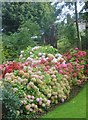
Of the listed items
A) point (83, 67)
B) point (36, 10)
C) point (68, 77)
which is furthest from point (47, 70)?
point (36, 10)

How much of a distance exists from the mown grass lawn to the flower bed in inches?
8.0

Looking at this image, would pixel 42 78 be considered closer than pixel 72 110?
No

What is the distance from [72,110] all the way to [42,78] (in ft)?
3.10

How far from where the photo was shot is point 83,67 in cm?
712

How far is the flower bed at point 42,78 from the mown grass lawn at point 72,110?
0.20 metres

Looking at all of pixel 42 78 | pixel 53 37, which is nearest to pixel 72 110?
pixel 42 78

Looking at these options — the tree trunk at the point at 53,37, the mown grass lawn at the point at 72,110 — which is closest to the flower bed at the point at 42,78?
the mown grass lawn at the point at 72,110

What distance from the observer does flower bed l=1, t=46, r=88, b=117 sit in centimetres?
467

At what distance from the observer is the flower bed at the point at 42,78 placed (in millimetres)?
4668

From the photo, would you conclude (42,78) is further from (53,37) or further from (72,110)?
(53,37)

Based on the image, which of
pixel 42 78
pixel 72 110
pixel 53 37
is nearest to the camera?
pixel 72 110

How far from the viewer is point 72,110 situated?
186 inches

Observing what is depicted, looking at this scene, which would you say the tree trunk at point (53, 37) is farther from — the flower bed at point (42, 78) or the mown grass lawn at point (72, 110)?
the mown grass lawn at point (72, 110)

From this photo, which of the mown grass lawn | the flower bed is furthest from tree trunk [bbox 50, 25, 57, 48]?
the mown grass lawn
